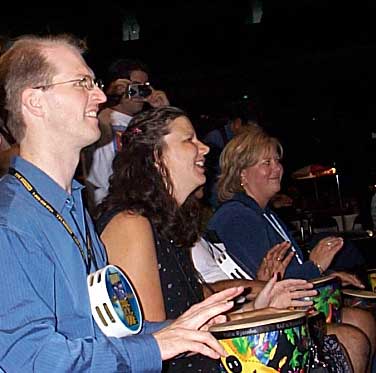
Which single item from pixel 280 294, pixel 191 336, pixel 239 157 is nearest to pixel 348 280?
pixel 239 157

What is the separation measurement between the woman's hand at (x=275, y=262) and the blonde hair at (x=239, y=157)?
59 cm

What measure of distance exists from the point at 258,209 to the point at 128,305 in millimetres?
1887

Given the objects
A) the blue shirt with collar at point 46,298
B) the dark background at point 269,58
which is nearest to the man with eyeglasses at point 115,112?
the blue shirt with collar at point 46,298

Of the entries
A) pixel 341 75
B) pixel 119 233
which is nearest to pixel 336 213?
pixel 341 75

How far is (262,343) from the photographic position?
1.93m

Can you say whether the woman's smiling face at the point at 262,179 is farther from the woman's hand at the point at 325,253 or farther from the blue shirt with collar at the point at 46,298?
the blue shirt with collar at the point at 46,298

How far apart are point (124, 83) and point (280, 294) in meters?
1.56

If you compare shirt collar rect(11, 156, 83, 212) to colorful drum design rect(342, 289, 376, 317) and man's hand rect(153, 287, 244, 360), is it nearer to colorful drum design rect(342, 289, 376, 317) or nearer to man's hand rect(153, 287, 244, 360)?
man's hand rect(153, 287, 244, 360)

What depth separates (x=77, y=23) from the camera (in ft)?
24.1

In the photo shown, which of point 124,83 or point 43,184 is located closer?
point 43,184

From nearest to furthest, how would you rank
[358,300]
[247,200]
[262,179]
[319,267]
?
[358,300]
[319,267]
[247,200]
[262,179]

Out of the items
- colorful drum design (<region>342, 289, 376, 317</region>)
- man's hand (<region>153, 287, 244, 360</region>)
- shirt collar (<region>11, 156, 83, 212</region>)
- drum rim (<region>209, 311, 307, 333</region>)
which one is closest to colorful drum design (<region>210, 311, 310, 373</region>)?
drum rim (<region>209, 311, 307, 333</region>)

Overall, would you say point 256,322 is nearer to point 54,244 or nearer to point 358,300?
point 54,244

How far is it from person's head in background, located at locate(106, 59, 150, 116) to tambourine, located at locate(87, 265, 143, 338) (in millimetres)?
1971
